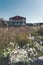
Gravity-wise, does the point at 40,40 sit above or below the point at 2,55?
below

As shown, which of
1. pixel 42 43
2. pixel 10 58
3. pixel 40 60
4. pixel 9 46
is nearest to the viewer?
pixel 40 60

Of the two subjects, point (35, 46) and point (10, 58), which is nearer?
point (10, 58)

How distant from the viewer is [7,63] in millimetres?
9516

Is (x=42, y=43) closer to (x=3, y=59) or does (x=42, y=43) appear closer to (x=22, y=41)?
(x=22, y=41)

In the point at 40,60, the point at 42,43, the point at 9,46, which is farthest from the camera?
the point at 42,43

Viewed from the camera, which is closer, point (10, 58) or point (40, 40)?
point (10, 58)

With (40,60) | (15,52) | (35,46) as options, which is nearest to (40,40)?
(35,46)

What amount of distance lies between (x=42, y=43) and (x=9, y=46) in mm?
2661

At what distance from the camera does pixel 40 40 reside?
13562mm

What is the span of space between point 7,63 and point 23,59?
660 mm

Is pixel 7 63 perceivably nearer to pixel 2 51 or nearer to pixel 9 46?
pixel 2 51

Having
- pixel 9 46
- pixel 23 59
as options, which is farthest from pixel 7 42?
pixel 23 59

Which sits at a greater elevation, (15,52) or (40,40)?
(15,52)

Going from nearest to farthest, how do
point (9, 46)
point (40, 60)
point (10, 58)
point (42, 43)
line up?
point (40, 60) → point (10, 58) → point (9, 46) → point (42, 43)
